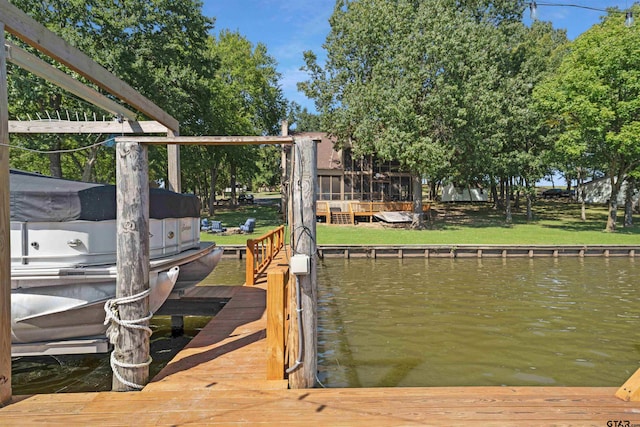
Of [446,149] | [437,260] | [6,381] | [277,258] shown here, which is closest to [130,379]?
[6,381]

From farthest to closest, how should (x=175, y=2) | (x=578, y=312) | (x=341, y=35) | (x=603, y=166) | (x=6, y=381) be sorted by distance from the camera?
(x=341, y=35), (x=603, y=166), (x=175, y=2), (x=578, y=312), (x=6, y=381)

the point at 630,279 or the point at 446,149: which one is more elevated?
the point at 446,149

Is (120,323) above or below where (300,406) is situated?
above

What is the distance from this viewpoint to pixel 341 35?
101 ft

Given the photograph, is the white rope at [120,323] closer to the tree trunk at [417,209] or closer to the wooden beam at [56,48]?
the wooden beam at [56,48]

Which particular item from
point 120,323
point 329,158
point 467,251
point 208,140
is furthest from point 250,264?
point 329,158

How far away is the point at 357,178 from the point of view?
34562mm

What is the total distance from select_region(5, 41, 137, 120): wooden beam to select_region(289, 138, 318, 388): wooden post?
366cm

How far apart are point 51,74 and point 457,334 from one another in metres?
8.22

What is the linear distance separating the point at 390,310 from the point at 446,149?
18.7 m

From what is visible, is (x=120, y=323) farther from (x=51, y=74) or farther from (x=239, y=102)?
(x=239, y=102)

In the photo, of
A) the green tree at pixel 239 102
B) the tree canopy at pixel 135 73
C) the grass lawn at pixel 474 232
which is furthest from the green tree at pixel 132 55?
the grass lawn at pixel 474 232

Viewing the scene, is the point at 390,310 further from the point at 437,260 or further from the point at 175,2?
the point at 175,2

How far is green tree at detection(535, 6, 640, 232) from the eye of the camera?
22578 mm
